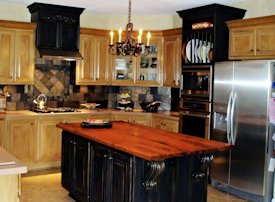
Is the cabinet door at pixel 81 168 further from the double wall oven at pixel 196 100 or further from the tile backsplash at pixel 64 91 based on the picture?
the tile backsplash at pixel 64 91

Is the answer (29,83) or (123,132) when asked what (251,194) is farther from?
(29,83)

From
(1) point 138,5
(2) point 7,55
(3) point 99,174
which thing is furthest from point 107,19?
(3) point 99,174

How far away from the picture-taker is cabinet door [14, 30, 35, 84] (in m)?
6.00

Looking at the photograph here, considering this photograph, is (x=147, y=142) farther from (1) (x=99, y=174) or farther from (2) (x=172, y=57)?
(2) (x=172, y=57)

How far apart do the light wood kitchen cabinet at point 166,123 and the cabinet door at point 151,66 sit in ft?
2.37

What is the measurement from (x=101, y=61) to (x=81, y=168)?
9.64ft

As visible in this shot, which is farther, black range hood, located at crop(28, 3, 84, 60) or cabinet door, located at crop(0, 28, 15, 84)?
black range hood, located at crop(28, 3, 84, 60)

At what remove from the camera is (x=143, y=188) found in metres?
3.37

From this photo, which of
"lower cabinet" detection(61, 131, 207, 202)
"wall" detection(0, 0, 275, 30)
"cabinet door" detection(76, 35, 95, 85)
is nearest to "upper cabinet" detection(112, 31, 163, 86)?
"wall" detection(0, 0, 275, 30)

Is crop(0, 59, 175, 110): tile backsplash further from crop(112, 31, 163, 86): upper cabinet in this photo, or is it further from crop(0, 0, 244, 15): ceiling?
crop(0, 0, 244, 15): ceiling

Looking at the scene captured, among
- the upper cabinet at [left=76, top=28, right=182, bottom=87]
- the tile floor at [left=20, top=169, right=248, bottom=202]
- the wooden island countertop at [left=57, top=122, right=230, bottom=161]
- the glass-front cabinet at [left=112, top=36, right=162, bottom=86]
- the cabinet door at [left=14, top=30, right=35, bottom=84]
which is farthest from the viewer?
the glass-front cabinet at [left=112, top=36, right=162, bottom=86]

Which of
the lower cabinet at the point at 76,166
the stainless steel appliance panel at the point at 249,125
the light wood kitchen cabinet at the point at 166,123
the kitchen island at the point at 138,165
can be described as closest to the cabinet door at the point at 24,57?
Answer: the lower cabinet at the point at 76,166

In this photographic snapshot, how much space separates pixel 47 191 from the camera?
4957 millimetres

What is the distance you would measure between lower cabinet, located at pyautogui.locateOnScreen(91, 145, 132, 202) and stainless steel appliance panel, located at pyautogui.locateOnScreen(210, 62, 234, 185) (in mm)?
1985
